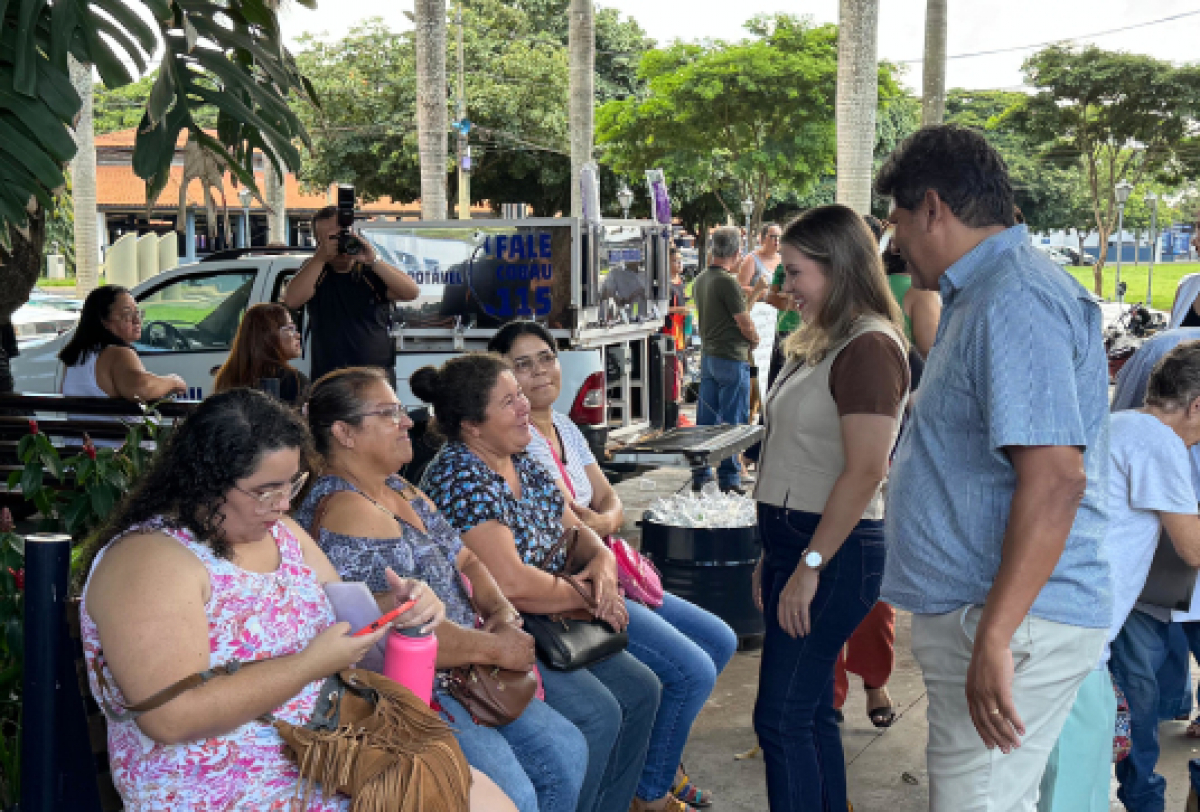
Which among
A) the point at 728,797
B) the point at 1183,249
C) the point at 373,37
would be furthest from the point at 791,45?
the point at 1183,249

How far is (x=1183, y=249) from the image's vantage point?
96.4 m

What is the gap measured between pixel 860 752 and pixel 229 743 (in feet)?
9.46

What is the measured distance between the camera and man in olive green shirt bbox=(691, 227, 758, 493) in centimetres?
890

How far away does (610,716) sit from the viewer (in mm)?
3584

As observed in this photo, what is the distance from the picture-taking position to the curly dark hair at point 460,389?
380 centimetres

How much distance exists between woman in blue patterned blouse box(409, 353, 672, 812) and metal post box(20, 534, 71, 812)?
132 cm

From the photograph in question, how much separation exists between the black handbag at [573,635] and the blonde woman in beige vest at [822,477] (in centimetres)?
52

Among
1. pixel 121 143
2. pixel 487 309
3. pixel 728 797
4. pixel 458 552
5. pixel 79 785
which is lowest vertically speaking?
pixel 728 797

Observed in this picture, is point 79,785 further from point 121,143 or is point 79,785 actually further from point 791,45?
point 121,143

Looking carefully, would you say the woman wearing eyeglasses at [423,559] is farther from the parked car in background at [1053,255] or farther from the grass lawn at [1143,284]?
the grass lawn at [1143,284]

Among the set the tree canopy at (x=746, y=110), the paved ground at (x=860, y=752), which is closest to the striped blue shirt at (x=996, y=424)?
the paved ground at (x=860, y=752)

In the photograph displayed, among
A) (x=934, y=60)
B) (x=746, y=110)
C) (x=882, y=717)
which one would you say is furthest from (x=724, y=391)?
(x=746, y=110)

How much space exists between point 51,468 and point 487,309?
13.2ft

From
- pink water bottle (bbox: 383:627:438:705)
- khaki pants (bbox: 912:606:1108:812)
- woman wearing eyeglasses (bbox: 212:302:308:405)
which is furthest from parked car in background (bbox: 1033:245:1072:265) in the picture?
woman wearing eyeglasses (bbox: 212:302:308:405)
